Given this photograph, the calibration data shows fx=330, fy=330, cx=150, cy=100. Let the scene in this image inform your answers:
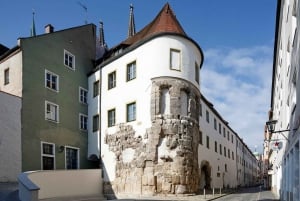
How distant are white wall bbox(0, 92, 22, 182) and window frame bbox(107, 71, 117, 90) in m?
7.89

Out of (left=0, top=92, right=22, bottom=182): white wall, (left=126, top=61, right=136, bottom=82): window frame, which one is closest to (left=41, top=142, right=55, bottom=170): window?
(left=0, top=92, right=22, bottom=182): white wall

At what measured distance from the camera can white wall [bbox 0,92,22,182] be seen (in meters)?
22.1

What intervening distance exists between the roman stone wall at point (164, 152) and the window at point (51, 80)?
753 centimetres

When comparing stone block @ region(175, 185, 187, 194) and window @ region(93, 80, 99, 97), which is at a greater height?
window @ region(93, 80, 99, 97)

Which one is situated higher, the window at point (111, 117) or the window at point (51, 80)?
the window at point (51, 80)

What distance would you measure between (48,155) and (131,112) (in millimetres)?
7424

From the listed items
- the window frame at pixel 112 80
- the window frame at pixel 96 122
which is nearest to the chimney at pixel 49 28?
the window frame at pixel 112 80

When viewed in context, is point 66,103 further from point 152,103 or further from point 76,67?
point 152,103

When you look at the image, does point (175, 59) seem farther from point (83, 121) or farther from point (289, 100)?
point (289, 100)

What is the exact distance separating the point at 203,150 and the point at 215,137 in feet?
25.4

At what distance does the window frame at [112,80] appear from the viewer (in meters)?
28.3

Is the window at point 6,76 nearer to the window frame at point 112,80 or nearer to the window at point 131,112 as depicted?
the window frame at point 112,80

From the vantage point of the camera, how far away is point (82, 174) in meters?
25.4

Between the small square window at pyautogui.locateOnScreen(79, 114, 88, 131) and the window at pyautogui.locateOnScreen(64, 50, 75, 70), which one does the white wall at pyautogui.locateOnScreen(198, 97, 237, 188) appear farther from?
the window at pyautogui.locateOnScreen(64, 50, 75, 70)
